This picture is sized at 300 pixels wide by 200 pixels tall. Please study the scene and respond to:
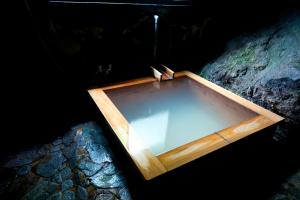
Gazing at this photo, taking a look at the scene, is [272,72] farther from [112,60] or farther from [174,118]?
[112,60]

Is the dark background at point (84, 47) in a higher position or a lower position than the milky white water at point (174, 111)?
higher

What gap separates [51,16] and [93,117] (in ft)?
5.95

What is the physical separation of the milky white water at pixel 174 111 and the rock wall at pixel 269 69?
45 cm

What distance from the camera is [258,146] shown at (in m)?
2.75

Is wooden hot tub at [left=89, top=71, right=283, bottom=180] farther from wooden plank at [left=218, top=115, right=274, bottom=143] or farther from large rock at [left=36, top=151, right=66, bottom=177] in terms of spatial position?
large rock at [left=36, top=151, right=66, bottom=177]

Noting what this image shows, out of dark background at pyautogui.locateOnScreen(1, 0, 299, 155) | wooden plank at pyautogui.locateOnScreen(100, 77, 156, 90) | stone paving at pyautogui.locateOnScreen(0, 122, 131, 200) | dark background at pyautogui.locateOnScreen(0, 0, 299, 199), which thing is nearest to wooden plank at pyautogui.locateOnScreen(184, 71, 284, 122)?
dark background at pyautogui.locateOnScreen(0, 0, 299, 199)

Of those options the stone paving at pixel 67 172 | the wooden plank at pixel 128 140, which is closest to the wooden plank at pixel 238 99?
the wooden plank at pixel 128 140

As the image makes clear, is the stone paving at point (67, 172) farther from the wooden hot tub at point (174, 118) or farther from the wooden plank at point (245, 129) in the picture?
the wooden plank at point (245, 129)

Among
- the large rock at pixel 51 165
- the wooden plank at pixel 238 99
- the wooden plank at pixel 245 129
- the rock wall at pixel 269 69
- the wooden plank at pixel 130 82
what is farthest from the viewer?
the wooden plank at pixel 130 82

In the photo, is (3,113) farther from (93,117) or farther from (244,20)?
(244,20)

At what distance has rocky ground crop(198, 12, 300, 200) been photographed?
2795mm

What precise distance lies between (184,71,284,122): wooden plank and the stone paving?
223cm

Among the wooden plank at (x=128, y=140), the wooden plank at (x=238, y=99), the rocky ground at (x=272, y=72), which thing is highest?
the rocky ground at (x=272, y=72)

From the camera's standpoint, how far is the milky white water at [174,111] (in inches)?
117
